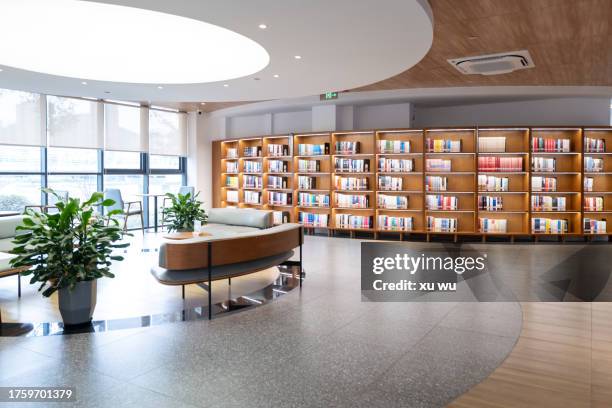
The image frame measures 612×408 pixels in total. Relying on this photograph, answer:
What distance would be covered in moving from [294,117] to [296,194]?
2.13 m

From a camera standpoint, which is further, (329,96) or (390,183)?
(329,96)

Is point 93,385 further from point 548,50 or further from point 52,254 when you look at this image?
point 548,50

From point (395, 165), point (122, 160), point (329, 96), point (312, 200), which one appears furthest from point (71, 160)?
point (395, 165)

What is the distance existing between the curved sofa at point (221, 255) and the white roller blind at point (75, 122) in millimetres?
6462

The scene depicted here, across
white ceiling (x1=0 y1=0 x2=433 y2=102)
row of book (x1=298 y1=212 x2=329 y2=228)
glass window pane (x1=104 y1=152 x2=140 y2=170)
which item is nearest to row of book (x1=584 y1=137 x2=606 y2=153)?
white ceiling (x1=0 y1=0 x2=433 y2=102)

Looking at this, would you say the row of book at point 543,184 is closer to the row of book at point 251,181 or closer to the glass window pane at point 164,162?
the row of book at point 251,181

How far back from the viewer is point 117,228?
169 inches

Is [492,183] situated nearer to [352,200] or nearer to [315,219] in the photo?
[352,200]

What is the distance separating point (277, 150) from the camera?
10961 millimetres

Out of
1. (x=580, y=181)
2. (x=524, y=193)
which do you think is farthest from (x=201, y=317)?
(x=580, y=181)

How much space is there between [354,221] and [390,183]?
1.16 m

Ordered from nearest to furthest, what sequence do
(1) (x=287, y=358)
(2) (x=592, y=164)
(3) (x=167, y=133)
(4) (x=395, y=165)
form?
(1) (x=287, y=358), (2) (x=592, y=164), (4) (x=395, y=165), (3) (x=167, y=133)

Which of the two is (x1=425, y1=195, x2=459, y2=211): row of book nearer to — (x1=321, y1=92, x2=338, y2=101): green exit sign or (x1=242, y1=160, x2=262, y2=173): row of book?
(x1=321, y1=92, x2=338, y2=101): green exit sign

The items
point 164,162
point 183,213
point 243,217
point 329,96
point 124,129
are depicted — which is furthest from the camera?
point 164,162
